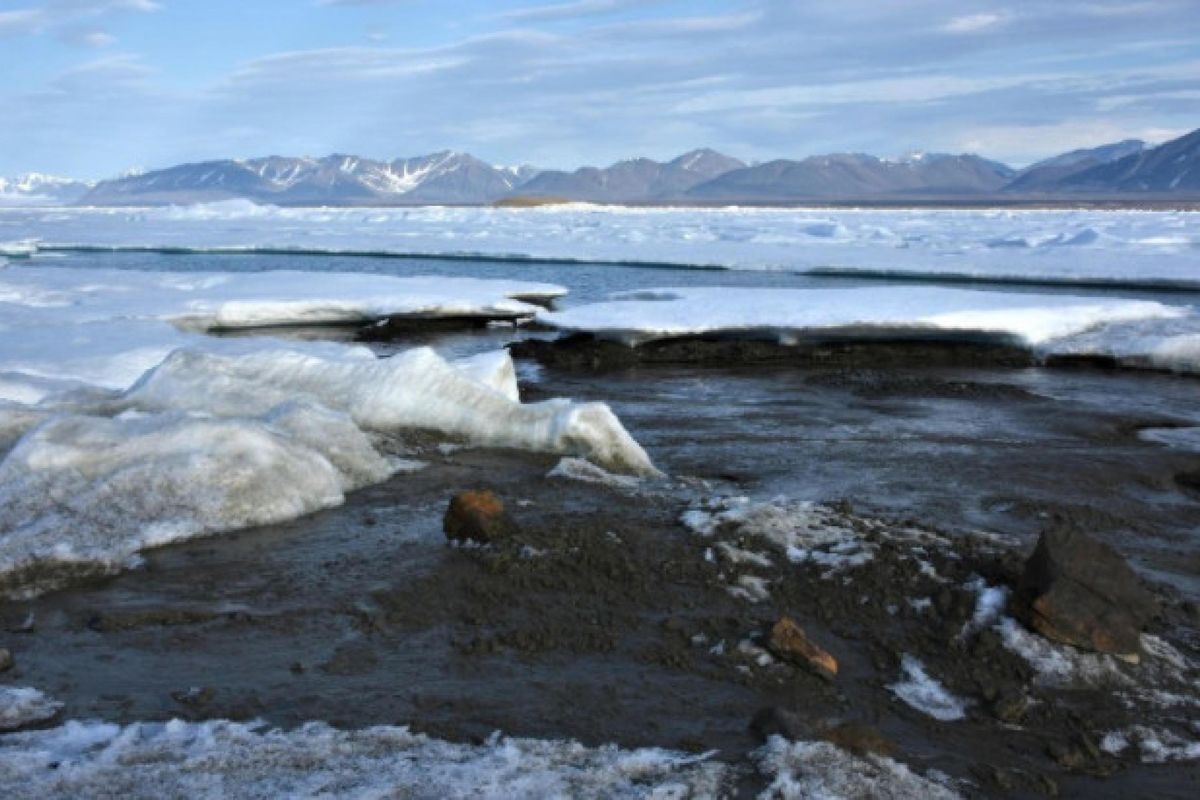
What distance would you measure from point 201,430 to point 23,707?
2.38 meters

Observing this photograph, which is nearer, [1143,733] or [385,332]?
[1143,733]

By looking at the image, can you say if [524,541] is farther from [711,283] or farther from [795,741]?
[711,283]

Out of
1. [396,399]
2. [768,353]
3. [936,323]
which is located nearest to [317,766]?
[396,399]

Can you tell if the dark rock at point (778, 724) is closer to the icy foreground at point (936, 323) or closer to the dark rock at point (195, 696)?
the dark rock at point (195, 696)

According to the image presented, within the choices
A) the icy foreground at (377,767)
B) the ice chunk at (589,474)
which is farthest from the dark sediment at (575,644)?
the ice chunk at (589,474)

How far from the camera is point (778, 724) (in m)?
3.53

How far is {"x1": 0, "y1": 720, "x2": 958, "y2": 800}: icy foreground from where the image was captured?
122 inches

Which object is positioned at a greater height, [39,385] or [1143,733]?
[39,385]

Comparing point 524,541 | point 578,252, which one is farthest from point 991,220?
point 524,541

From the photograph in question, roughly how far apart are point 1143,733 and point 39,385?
25.2 ft

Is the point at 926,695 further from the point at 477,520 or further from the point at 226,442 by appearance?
the point at 226,442

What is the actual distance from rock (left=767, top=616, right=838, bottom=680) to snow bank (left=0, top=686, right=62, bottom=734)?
2.44 metres

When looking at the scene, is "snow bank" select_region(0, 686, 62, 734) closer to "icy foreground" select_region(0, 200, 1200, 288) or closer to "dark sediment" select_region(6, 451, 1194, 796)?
"dark sediment" select_region(6, 451, 1194, 796)

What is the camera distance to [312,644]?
13.8ft
